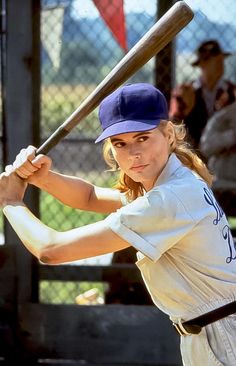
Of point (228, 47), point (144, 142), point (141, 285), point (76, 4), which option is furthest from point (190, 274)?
point (228, 47)

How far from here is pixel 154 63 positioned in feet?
18.7

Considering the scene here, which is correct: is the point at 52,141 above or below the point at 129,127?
below

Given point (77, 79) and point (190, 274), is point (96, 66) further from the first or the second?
point (190, 274)

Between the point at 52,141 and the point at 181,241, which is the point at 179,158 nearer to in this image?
the point at 181,241

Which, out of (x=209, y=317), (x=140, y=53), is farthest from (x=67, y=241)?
(x=140, y=53)

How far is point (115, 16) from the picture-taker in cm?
531

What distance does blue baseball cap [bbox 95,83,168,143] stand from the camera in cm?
317

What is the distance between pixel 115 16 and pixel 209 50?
3.23ft

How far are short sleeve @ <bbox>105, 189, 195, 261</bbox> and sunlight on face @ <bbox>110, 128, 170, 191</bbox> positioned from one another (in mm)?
98

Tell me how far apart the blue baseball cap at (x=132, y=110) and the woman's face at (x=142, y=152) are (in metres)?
0.03

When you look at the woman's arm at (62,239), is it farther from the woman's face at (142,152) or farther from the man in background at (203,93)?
the man in background at (203,93)

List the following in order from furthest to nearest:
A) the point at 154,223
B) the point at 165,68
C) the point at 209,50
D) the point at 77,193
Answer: the point at 209,50 < the point at 165,68 < the point at 77,193 < the point at 154,223

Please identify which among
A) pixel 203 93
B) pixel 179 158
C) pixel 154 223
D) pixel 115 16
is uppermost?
pixel 115 16

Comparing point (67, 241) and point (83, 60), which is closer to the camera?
point (67, 241)
